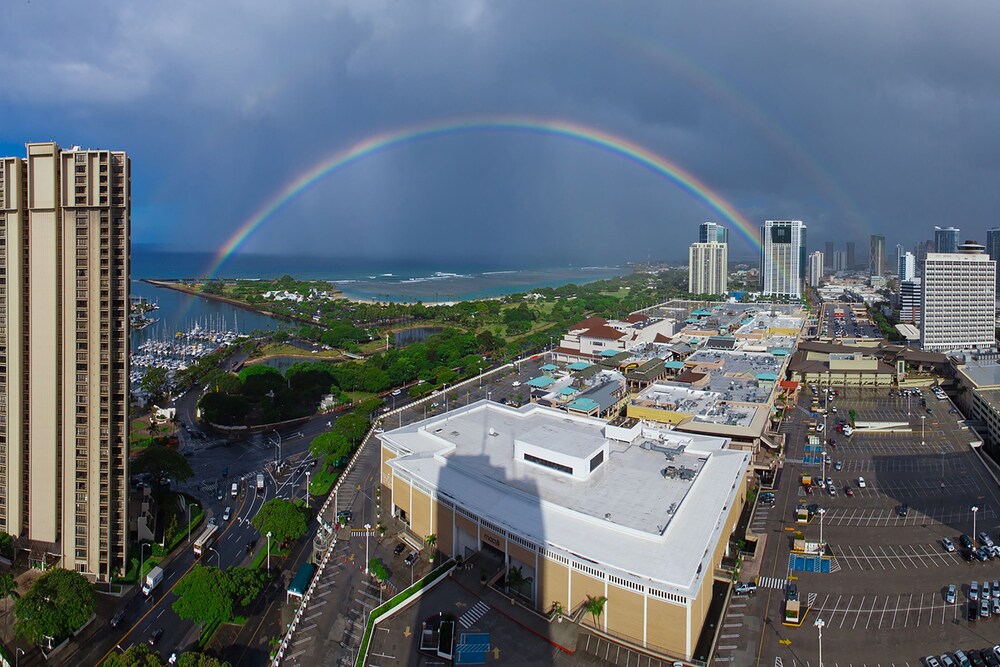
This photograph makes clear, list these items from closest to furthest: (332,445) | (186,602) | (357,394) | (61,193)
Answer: (186,602) < (61,193) < (332,445) < (357,394)

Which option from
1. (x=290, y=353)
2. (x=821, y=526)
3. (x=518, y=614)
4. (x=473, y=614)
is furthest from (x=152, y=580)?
(x=290, y=353)

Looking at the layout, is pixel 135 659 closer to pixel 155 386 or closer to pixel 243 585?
pixel 243 585

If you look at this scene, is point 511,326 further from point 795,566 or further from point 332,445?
point 795,566

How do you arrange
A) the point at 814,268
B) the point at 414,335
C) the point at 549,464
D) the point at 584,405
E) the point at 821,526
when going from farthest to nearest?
the point at 814,268, the point at 414,335, the point at 584,405, the point at 821,526, the point at 549,464

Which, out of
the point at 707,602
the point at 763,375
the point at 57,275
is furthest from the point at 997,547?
the point at 57,275

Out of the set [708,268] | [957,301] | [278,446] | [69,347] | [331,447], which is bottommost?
[278,446]

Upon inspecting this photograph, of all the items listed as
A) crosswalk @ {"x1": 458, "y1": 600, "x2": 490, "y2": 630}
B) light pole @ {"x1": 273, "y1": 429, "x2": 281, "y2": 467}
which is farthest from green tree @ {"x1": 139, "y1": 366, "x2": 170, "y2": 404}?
crosswalk @ {"x1": 458, "y1": 600, "x2": 490, "y2": 630}
